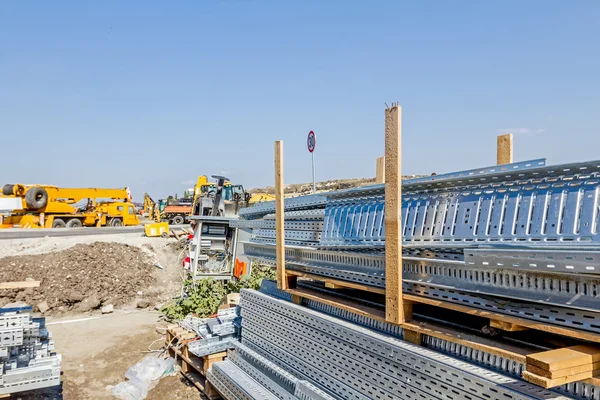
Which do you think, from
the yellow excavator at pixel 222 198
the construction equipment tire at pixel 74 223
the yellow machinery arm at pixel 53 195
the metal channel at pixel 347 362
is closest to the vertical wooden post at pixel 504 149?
the metal channel at pixel 347 362

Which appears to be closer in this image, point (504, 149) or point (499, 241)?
point (499, 241)

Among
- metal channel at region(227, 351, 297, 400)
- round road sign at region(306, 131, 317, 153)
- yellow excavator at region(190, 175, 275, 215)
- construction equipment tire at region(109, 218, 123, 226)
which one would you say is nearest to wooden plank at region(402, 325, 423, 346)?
metal channel at region(227, 351, 297, 400)

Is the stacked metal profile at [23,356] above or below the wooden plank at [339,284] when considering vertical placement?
below

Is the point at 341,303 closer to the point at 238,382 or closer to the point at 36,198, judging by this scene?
the point at 238,382

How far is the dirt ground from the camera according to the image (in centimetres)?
596

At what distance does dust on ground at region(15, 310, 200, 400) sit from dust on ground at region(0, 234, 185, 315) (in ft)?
2.34

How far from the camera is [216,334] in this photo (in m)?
5.81

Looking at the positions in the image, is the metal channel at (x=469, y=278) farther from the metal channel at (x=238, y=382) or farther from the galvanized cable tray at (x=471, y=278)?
the metal channel at (x=238, y=382)

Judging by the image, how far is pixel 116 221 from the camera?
23.6 m

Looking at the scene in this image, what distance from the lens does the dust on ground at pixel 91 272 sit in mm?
9656

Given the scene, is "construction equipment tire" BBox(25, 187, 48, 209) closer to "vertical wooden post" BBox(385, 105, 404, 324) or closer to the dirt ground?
the dirt ground

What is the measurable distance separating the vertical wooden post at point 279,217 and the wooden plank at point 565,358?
2.80 metres

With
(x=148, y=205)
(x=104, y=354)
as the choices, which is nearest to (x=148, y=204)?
(x=148, y=205)

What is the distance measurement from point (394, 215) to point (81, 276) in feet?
32.6
